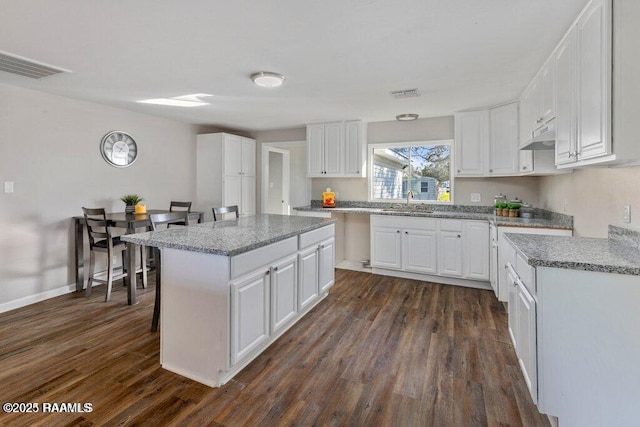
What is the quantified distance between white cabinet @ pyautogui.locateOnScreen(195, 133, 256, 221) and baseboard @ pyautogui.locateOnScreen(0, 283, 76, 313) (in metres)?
2.13

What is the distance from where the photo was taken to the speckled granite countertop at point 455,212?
310 centimetres

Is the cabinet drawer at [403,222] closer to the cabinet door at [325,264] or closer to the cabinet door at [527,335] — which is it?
the cabinet door at [325,264]

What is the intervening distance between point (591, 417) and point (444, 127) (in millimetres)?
Answer: 3749

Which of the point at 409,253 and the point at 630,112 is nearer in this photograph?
the point at 630,112

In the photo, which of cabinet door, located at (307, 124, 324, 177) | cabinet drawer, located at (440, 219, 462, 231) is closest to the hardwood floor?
cabinet drawer, located at (440, 219, 462, 231)

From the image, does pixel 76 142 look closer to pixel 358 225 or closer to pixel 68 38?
pixel 68 38

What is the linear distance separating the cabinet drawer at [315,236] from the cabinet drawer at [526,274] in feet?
5.23

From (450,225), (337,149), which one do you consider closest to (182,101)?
A: (337,149)

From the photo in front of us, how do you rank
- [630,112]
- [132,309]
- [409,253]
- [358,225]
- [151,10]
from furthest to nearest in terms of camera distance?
[358,225]
[409,253]
[132,309]
[151,10]
[630,112]

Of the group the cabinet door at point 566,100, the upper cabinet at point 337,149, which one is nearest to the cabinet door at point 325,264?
the upper cabinet at point 337,149

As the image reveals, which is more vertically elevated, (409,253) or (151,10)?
(151,10)

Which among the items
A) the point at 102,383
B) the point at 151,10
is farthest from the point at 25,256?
the point at 151,10

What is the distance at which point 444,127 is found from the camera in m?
4.51

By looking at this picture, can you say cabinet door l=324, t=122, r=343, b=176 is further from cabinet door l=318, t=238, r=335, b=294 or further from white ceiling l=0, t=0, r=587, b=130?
cabinet door l=318, t=238, r=335, b=294
